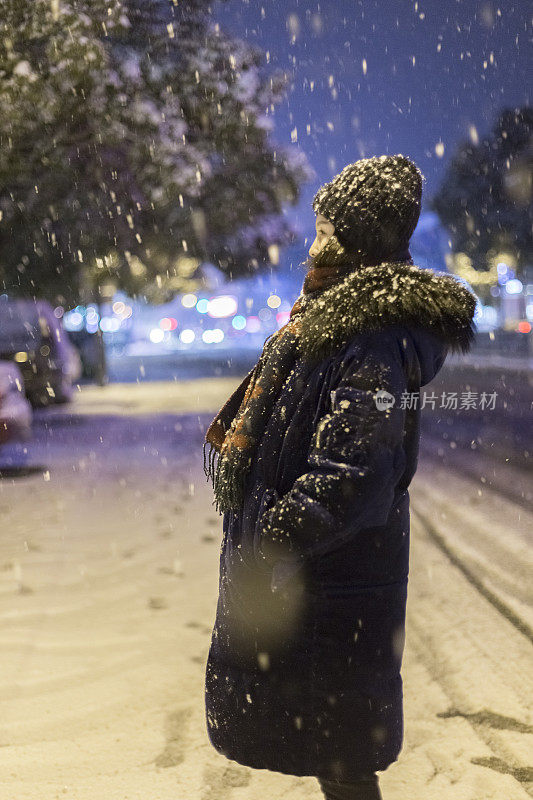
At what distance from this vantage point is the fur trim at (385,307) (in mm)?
1963

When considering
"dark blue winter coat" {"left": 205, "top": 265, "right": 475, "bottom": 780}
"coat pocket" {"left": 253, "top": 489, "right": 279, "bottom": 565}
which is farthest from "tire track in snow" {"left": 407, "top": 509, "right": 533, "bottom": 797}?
"coat pocket" {"left": 253, "top": 489, "right": 279, "bottom": 565}

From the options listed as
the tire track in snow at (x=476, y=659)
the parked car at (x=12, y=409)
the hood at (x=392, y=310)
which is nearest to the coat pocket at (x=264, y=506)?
the hood at (x=392, y=310)

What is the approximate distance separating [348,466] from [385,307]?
39 centimetres

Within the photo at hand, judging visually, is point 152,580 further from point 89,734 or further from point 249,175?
point 249,175

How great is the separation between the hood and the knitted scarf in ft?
0.05

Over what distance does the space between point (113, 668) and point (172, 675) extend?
32 centimetres

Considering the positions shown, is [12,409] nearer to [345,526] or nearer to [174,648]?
[174,648]

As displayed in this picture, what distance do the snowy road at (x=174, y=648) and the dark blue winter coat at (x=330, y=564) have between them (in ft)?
3.61

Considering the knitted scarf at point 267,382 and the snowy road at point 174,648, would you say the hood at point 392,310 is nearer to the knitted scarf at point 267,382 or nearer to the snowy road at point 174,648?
the knitted scarf at point 267,382

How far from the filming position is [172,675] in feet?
13.3

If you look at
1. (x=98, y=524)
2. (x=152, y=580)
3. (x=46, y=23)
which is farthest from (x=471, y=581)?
(x=46, y=23)

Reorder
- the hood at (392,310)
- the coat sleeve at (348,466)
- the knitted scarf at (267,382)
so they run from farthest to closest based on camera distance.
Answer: the knitted scarf at (267,382)
the hood at (392,310)
the coat sleeve at (348,466)

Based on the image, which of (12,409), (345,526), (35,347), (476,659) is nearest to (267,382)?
(345,526)

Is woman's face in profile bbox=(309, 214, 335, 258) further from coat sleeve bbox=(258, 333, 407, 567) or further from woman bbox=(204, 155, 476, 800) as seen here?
coat sleeve bbox=(258, 333, 407, 567)
